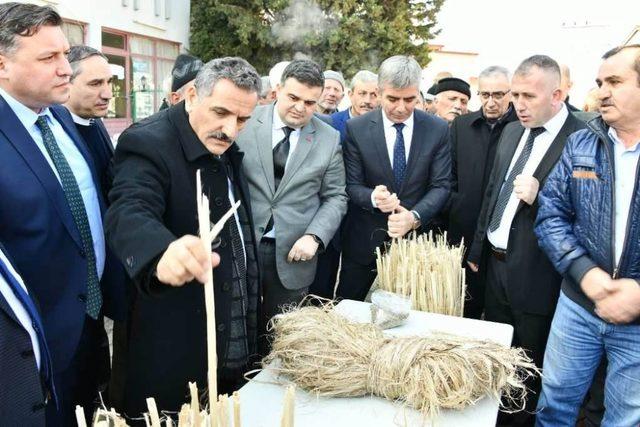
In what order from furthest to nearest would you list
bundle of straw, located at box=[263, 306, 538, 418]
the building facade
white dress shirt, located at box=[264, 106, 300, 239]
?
1. the building facade
2. white dress shirt, located at box=[264, 106, 300, 239]
3. bundle of straw, located at box=[263, 306, 538, 418]

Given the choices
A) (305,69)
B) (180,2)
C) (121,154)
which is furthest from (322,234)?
(180,2)

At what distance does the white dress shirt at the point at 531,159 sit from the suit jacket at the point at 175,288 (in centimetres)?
168

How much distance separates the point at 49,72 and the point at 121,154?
1.38 ft

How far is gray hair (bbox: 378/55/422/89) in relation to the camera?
320cm

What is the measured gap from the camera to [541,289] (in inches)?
113

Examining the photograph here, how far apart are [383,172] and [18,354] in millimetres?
2268

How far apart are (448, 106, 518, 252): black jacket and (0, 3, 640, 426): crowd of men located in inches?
19.8

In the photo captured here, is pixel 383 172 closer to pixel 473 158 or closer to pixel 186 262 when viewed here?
pixel 473 158

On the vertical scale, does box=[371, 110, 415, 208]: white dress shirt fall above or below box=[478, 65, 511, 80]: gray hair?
below

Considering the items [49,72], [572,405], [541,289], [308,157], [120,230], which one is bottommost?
[572,405]

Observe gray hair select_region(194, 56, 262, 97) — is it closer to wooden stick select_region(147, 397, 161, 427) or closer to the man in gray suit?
the man in gray suit

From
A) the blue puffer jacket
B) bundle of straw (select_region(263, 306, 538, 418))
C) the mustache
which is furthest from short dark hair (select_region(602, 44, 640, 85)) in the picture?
the mustache

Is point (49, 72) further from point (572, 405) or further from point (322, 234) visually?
point (572, 405)

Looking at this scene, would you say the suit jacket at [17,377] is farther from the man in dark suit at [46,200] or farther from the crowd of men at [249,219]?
the man in dark suit at [46,200]
